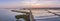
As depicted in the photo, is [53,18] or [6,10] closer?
[53,18]

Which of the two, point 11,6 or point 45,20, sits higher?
point 11,6

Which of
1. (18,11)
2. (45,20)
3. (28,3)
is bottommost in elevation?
(45,20)

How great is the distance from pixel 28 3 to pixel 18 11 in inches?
6.1

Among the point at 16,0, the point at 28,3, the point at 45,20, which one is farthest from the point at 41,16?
the point at 16,0

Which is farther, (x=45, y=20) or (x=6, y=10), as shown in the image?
(x=6, y=10)

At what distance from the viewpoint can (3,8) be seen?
88 cm

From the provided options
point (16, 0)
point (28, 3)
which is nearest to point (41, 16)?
point (28, 3)

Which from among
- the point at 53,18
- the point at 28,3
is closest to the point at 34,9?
the point at 28,3

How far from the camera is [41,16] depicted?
78cm

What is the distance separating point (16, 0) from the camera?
94cm

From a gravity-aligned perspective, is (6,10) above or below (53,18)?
above

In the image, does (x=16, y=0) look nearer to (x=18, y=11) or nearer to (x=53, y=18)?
(x=18, y=11)

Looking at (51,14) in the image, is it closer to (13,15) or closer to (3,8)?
(13,15)

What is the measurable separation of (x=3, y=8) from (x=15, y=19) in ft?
0.63
